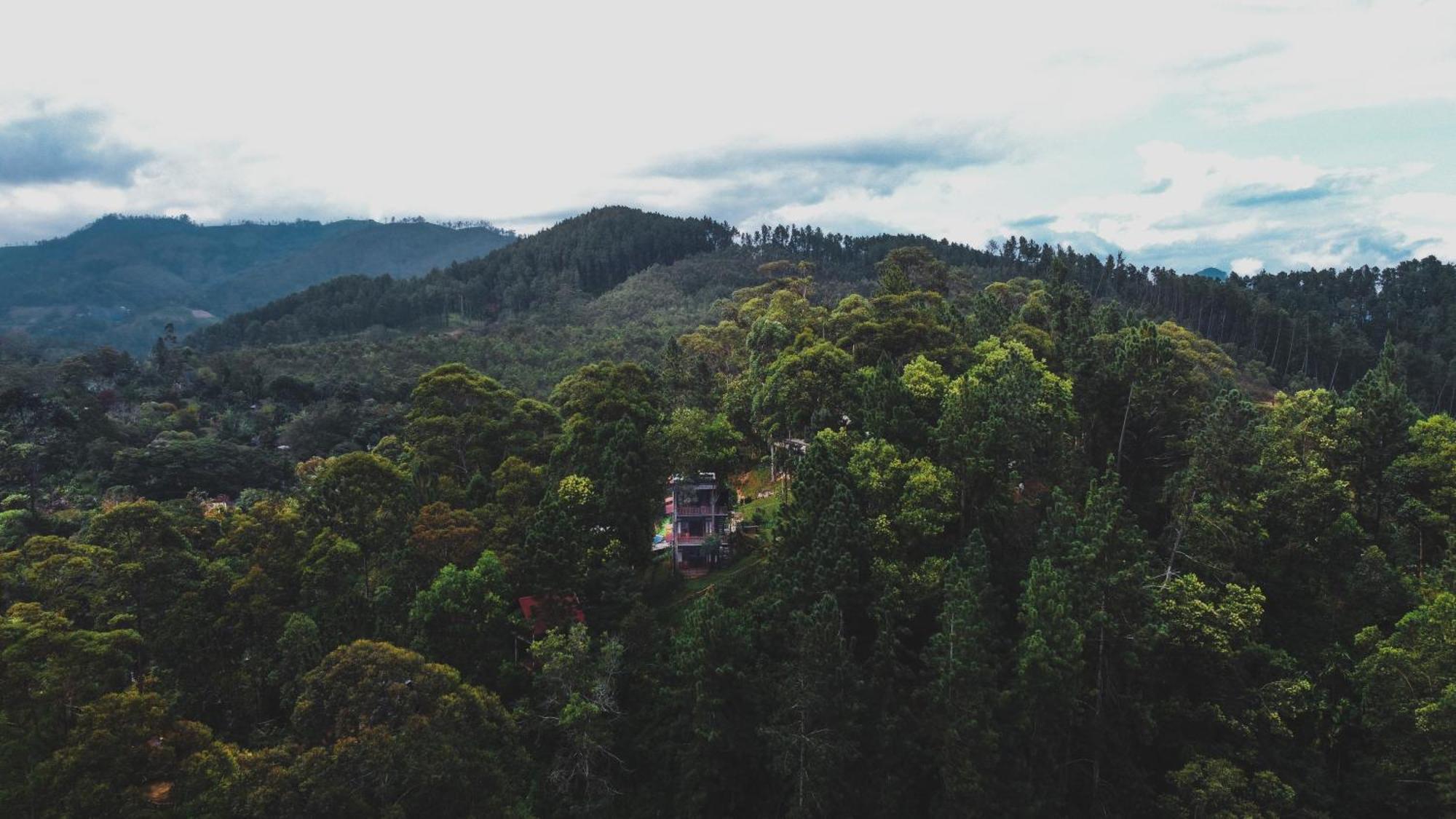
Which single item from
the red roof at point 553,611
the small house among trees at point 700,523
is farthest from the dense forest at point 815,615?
the small house among trees at point 700,523

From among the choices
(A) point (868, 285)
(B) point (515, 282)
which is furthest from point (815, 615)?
(B) point (515, 282)

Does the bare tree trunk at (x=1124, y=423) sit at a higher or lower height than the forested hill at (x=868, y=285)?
lower

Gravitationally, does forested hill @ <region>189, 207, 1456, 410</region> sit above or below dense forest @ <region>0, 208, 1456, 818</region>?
above

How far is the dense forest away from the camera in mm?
23938

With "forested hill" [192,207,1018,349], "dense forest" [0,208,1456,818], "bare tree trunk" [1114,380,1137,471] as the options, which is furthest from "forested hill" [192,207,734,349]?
"bare tree trunk" [1114,380,1137,471]

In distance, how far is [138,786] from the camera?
70.4 feet

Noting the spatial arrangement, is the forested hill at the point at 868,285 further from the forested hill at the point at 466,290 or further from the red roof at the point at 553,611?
the red roof at the point at 553,611

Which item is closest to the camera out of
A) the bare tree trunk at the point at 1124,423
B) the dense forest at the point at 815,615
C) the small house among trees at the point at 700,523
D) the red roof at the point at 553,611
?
the dense forest at the point at 815,615

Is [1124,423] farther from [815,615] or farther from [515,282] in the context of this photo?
[515,282]

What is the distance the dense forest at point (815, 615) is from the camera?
23938 mm

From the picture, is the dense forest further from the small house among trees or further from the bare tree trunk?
the small house among trees

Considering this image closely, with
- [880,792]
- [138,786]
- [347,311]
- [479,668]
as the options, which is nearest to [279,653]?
[479,668]

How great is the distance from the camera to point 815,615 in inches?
1104

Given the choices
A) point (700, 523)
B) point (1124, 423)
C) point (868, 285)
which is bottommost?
point (700, 523)
